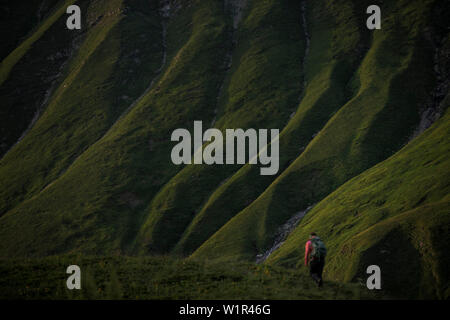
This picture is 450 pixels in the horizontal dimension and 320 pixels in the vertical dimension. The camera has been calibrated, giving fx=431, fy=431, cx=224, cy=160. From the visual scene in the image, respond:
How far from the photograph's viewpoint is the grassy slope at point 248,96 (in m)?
104

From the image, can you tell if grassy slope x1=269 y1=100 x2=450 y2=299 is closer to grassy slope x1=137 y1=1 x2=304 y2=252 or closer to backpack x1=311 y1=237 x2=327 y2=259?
backpack x1=311 y1=237 x2=327 y2=259

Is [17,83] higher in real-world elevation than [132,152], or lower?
higher

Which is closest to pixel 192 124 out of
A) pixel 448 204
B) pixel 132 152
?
pixel 132 152

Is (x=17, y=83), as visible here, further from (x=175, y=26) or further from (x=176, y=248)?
(x=176, y=248)

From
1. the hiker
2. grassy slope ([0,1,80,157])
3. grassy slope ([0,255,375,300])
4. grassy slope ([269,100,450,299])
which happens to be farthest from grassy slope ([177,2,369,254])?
grassy slope ([0,1,80,157])

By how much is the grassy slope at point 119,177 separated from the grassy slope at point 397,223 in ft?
168

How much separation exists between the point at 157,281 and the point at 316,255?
907 centimetres

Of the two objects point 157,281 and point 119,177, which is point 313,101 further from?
point 157,281

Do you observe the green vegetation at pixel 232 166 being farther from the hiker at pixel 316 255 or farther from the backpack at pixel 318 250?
the backpack at pixel 318 250

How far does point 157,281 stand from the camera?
24547 millimetres

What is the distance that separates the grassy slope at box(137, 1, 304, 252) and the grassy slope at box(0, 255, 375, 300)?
67.6 meters

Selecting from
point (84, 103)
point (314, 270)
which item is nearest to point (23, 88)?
point (84, 103)

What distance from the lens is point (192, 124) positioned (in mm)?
137250
